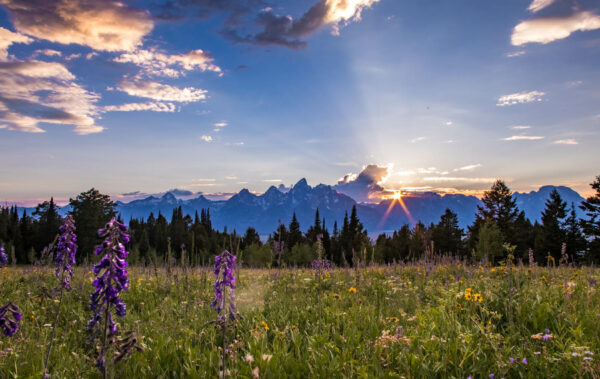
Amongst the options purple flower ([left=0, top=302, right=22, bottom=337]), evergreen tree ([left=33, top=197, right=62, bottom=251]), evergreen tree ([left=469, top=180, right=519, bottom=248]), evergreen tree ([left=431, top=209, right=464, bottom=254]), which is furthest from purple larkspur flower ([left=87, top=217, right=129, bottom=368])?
evergreen tree ([left=33, top=197, right=62, bottom=251])

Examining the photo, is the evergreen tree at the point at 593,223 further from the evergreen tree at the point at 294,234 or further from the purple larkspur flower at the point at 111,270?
the purple larkspur flower at the point at 111,270

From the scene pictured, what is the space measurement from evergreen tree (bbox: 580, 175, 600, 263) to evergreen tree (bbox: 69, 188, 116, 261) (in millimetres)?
89812

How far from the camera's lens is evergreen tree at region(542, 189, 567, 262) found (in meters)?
56.0

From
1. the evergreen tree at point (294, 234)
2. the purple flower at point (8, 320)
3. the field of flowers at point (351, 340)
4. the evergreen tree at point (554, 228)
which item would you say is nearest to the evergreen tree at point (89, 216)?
the evergreen tree at point (294, 234)

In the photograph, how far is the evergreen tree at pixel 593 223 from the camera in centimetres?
5610

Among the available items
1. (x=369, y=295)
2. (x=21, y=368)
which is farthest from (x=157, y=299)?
(x=369, y=295)

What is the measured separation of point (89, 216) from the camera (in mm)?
69938

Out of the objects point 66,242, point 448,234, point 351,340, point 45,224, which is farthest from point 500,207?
point 45,224

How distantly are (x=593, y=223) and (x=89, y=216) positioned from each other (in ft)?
318

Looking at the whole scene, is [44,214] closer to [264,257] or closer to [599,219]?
[264,257]

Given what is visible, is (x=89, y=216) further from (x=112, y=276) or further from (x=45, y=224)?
(x=112, y=276)

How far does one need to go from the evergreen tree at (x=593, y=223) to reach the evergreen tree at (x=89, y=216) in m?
89.8

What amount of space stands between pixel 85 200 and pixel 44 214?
29.5 metres

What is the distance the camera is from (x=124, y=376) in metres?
3.96
